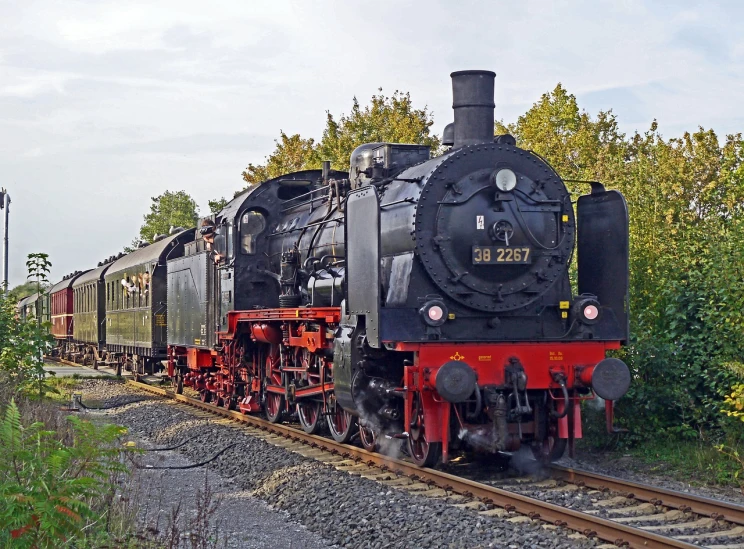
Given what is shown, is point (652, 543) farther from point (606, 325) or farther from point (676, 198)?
point (676, 198)

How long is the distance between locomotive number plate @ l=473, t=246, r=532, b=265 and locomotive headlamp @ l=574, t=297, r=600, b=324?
0.80 metres

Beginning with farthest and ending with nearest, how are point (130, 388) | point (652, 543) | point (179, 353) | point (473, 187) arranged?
1. point (130, 388)
2. point (179, 353)
3. point (473, 187)
4. point (652, 543)

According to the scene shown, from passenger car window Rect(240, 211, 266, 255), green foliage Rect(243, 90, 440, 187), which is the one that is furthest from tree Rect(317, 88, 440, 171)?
passenger car window Rect(240, 211, 266, 255)

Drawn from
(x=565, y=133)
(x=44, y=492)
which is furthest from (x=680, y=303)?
(x=565, y=133)

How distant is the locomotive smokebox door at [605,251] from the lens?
9758mm

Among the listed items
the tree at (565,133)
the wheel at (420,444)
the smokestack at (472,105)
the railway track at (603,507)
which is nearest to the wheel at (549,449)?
the railway track at (603,507)

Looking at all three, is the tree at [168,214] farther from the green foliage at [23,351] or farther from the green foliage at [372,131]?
the green foliage at [23,351]

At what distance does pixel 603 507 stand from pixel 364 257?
341 cm

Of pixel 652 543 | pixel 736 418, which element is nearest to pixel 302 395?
pixel 736 418

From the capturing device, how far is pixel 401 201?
9.58 meters

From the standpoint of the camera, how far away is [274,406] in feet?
45.5

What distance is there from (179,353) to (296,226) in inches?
259

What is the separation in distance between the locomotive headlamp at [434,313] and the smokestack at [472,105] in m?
2.07

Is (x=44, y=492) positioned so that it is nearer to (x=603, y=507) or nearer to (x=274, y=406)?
(x=603, y=507)
